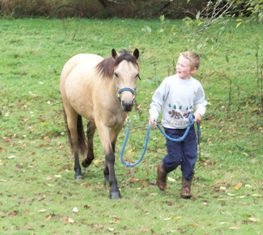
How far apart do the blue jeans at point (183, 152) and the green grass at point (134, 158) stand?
1.18 feet

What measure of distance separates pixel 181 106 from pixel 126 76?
63cm

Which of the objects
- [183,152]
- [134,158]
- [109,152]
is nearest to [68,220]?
[109,152]

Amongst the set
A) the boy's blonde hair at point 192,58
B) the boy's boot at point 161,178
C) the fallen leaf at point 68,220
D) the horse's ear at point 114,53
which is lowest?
the fallen leaf at point 68,220

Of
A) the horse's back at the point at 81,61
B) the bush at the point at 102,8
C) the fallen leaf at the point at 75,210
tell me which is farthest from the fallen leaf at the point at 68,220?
the bush at the point at 102,8

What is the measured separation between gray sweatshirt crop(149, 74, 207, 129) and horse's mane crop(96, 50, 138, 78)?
1.47 ft

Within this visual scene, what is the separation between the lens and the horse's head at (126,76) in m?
6.62

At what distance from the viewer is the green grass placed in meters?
6.27

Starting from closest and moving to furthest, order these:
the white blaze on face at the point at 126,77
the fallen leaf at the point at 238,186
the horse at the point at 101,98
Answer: the white blaze on face at the point at 126,77 → the horse at the point at 101,98 → the fallen leaf at the point at 238,186

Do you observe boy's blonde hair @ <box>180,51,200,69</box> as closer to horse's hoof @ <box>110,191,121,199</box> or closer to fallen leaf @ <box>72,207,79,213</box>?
horse's hoof @ <box>110,191,121,199</box>

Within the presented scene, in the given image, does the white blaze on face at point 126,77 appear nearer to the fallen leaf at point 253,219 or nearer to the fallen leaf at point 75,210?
the fallen leaf at point 75,210

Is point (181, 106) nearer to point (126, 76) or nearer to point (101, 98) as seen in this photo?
point (126, 76)

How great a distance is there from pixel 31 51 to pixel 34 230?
10223mm

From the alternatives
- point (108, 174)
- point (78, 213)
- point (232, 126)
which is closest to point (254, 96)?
point (232, 126)

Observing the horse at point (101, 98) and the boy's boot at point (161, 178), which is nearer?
the horse at point (101, 98)
